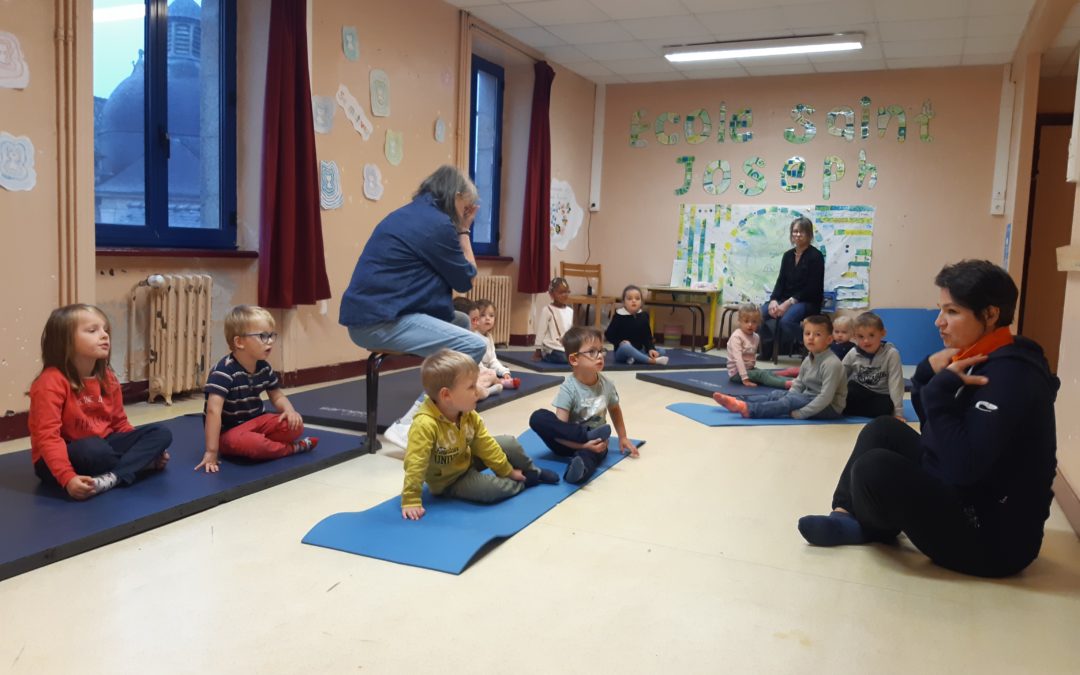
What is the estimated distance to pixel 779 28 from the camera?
6.33 metres

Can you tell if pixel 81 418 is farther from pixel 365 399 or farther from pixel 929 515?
pixel 929 515

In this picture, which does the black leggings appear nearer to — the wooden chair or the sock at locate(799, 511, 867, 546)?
the sock at locate(799, 511, 867, 546)

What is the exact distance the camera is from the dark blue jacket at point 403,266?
351cm

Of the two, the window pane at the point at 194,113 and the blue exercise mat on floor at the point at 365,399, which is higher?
the window pane at the point at 194,113

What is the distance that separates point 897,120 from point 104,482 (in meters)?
7.16

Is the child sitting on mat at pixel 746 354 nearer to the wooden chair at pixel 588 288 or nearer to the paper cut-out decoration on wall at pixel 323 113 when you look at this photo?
the wooden chair at pixel 588 288

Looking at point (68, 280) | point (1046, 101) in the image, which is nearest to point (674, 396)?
point (68, 280)

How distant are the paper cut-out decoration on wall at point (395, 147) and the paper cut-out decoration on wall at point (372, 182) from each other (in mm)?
162

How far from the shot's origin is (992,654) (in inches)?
73.8

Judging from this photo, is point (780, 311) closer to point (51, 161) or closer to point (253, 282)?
point (253, 282)

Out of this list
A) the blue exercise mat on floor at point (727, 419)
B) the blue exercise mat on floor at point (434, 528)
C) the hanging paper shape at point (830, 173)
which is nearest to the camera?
the blue exercise mat on floor at point (434, 528)

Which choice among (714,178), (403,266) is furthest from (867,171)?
(403,266)

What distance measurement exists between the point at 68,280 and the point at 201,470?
4.41 feet

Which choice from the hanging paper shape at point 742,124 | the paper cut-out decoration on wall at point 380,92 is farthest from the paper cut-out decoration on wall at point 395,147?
the hanging paper shape at point 742,124
